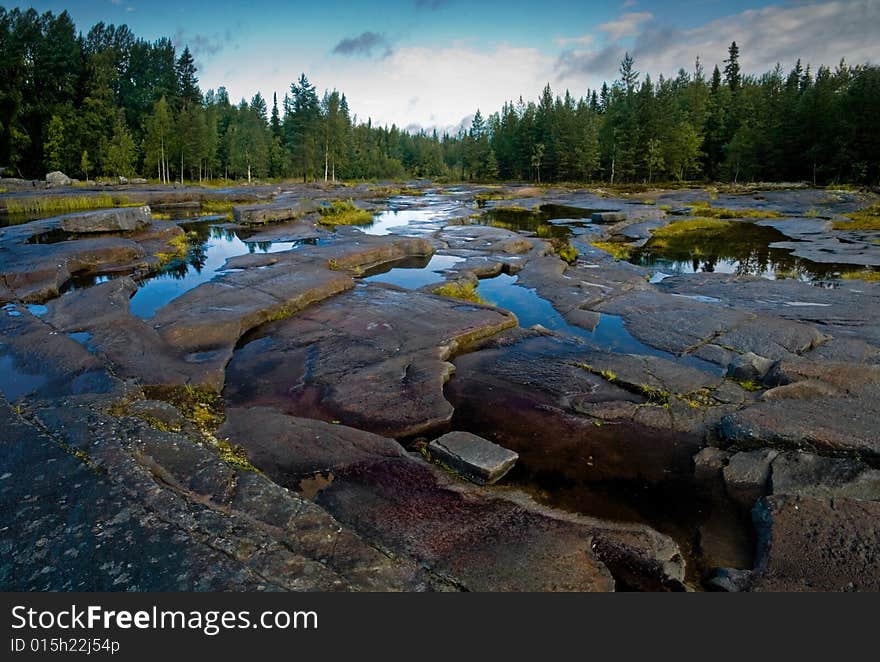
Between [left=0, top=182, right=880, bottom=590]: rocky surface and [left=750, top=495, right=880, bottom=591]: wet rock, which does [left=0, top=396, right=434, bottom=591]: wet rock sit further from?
[left=750, top=495, right=880, bottom=591]: wet rock

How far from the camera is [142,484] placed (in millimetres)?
4410

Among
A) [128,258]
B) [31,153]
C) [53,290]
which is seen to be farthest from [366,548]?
[31,153]

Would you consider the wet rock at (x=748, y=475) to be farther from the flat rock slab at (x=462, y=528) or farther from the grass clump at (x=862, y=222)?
the grass clump at (x=862, y=222)

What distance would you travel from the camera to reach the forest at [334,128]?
187ft

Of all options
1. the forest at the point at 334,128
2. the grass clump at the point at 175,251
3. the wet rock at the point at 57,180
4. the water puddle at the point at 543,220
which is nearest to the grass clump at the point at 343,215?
the water puddle at the point at 543,220

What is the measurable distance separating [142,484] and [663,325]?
966 cm

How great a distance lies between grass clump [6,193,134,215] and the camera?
32812mm

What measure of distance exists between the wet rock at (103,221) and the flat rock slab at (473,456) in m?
23.4

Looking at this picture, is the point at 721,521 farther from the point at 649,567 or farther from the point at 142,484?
the point at 142,484

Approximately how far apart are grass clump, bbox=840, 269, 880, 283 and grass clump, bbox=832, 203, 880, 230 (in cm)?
1259

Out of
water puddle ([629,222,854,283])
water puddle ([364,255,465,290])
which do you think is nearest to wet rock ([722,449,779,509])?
water puddle ([364,255,465,290])

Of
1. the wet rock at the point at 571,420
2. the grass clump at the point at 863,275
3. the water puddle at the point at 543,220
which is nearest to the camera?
the wet rock at the point at 571,420

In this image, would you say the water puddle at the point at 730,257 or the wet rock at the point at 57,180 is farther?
the wet rock at the point at 57,180

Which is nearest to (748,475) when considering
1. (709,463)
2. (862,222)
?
(709,463)
